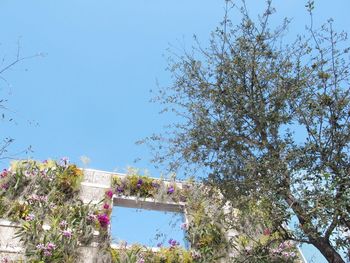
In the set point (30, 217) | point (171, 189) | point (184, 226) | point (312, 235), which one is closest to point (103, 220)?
point (30, 217)

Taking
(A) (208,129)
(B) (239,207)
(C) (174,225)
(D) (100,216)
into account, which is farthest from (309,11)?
(D) (100,216)

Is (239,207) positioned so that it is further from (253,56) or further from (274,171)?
(253,56)

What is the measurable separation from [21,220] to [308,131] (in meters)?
5.97

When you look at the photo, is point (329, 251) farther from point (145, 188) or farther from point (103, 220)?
point (145, 188)

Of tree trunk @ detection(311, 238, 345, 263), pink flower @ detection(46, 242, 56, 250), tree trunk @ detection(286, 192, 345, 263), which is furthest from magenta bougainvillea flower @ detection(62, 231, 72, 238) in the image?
tree trunk @ detection(311, 238, 345, 263)

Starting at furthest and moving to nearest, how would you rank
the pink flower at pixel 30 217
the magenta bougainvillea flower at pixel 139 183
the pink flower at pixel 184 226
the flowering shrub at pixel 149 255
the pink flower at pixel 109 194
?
the magenta bougainvillea flower at pixel 139 183, the pink flower at pixel 109 194, the pink flower at pixel 184 226, the pink flower at pixel 30 217, the flowering shrub at pixel 149 255

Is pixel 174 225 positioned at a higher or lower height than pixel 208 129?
lower

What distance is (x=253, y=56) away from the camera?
7.20 m

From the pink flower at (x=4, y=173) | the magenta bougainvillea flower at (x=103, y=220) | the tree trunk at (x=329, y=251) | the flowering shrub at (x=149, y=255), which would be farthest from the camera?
the pink flower at (x=4, y=173)

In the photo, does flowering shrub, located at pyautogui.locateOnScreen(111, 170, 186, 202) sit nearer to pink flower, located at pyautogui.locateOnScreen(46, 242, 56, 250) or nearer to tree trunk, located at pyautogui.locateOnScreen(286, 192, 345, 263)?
pink flower, located at pyautogui.locateOnScreen(46, 242, 56, 250)

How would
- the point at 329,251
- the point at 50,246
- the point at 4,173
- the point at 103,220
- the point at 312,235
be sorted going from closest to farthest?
the point at 312,235 → the point at 329,251 → the point at 50,246 → the point at 103,220 → the point at 4,173

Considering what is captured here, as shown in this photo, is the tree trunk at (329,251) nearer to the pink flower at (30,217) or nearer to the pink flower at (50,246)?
the pink flower at (50,246)

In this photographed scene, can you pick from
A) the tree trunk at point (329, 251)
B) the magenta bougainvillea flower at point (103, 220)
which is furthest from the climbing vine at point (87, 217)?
the tree trunk at point (329, 251)

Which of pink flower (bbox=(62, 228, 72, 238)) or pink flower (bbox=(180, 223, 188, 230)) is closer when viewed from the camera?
pink flower (bbox=(62, 228, 72, 238))
